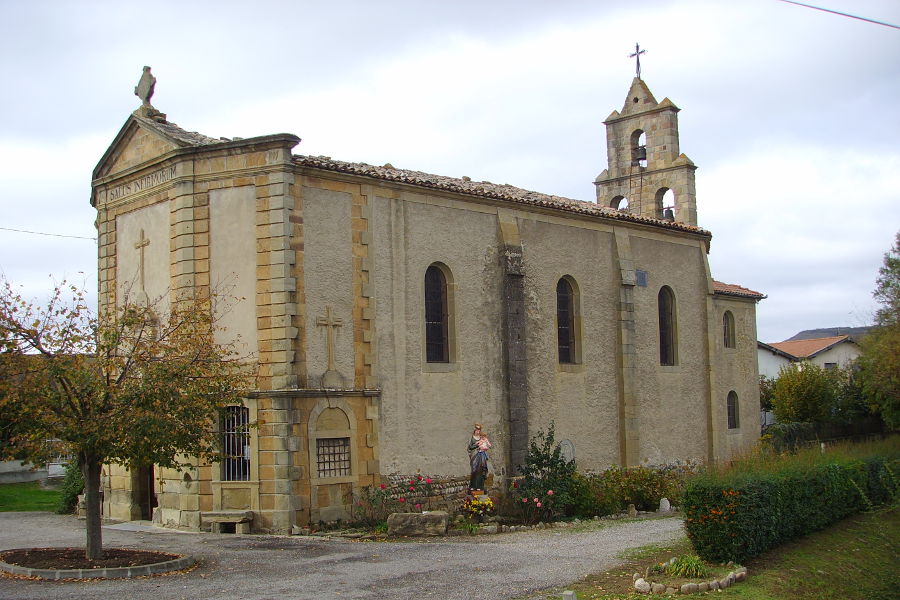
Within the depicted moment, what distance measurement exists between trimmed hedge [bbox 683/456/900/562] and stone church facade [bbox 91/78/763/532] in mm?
6940

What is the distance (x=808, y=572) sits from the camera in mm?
13414

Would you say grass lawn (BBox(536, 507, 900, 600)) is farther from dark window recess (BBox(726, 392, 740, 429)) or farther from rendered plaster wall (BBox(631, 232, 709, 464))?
dark window recess (BBox(726, 392, 740, 429))

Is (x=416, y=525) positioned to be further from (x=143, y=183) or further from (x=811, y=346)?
(x=811, y=346)

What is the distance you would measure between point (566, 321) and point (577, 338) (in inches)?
19.7

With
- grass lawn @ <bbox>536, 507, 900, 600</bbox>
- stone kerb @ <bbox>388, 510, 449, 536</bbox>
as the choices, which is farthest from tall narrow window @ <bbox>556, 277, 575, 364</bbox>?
grass lawn @ <bbox>536, 507, 900, 600</bbox>

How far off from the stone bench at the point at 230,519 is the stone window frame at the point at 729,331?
1740cm

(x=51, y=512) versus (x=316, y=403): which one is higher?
(x=316, y=403)

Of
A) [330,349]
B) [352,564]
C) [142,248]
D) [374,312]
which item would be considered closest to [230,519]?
[330,349]

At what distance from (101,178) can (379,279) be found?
6859mm

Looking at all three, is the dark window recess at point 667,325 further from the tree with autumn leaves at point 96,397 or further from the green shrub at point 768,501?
the tree with autumn leaves at point 96,397

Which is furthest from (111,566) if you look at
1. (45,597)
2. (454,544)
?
(454,544)

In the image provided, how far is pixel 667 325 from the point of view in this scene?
1063 inches

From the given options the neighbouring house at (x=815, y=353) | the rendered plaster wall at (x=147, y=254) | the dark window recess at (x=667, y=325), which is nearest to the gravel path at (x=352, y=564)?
the rendered plaster wall at (x=147, y=254)

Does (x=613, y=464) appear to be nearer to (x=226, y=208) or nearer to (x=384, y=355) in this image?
(x=384, y=355)
